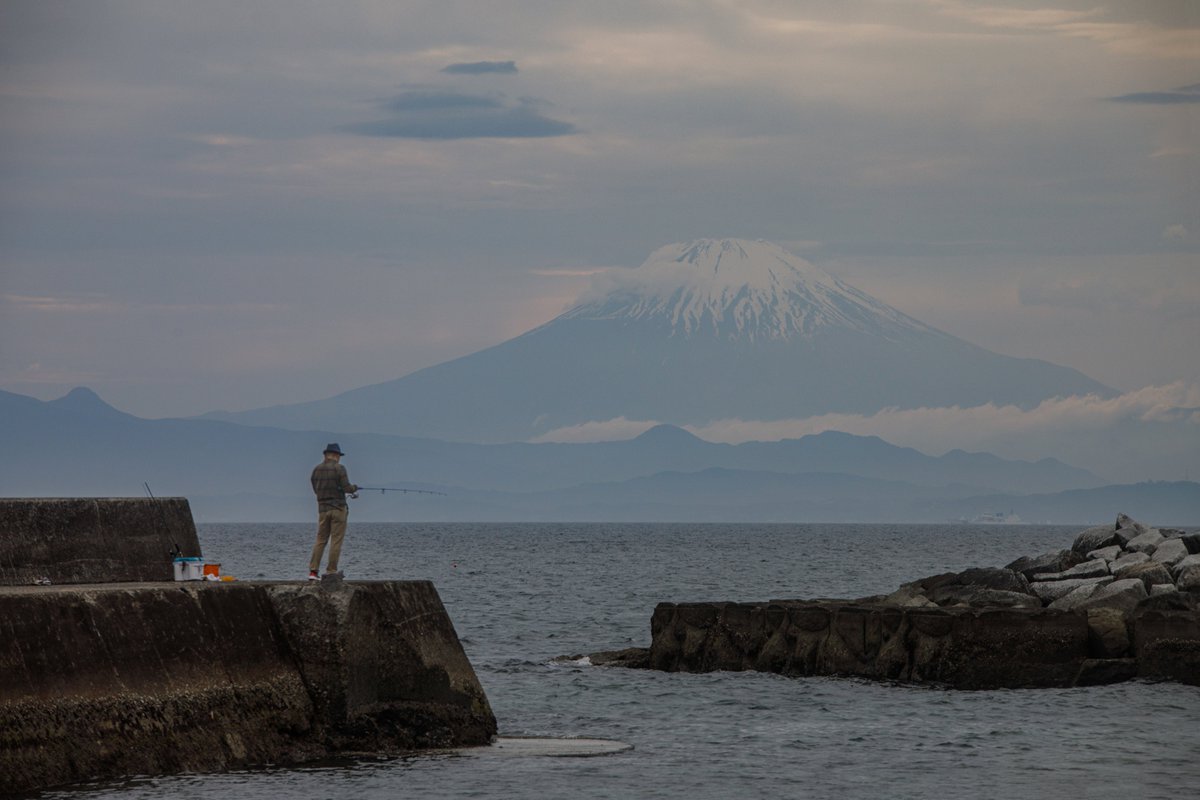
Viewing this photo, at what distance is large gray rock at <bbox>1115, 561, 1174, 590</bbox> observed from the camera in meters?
32.5

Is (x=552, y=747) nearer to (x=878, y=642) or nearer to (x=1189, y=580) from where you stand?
(x=878, y=642)

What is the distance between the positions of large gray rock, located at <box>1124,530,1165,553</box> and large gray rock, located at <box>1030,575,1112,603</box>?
5102 millimetres

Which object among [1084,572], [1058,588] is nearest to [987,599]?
[1058,588]

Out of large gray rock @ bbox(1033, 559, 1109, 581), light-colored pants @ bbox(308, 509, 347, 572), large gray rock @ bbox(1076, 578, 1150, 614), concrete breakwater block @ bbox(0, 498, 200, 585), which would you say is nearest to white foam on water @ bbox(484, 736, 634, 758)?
light-colored pants @ bbox(308, 509, 347, 572)

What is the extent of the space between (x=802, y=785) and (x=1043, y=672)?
32.3 ft

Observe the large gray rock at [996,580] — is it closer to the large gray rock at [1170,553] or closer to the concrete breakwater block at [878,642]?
the large gray rock at [1170,553]

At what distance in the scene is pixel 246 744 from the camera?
1580 cm

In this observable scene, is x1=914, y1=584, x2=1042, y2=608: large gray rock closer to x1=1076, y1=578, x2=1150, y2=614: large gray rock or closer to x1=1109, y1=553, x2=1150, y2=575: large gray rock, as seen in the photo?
→ x1=1076, y1=578, x2=1150, y2=614: large gray rock

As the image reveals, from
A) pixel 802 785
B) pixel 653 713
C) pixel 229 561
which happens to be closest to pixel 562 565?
pixel 229 561

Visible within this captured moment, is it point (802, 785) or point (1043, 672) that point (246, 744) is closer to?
point (802, 785)

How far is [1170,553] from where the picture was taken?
36781 mm

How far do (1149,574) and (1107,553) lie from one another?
801cm

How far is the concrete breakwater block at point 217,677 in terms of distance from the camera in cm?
1412

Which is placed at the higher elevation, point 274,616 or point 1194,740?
point 274,616
